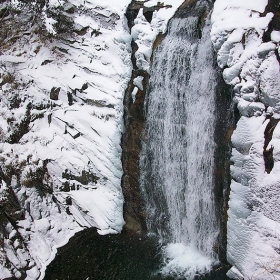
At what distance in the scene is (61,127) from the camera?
8.66 metres

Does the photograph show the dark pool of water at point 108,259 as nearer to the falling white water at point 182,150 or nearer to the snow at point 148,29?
the falling white water at point 182,150

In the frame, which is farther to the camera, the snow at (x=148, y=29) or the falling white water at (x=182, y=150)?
the snow at (x=148, y=29)

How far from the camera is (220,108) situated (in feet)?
22.0

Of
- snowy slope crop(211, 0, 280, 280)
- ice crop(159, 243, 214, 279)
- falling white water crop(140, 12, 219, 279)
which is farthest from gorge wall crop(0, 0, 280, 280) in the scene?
ice crop(159, 243, 214, 279)

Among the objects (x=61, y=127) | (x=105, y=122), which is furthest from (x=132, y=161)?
(x=61, y=127)

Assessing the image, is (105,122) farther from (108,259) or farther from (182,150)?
(108,259)

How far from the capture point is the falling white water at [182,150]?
7.01 m

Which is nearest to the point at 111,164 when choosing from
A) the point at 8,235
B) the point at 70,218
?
the point at 70,218

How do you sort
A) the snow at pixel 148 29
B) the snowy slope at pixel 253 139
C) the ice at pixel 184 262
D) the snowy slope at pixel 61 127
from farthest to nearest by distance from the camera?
the snowy slope at pixel 61 127 < the snow at pixel 148 29 < the ice at pixel 184 262 < the snowy slope at pixel 253 139

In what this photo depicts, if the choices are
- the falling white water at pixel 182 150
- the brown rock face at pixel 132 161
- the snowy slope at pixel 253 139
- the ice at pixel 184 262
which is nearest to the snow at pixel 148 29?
the falling white water at pixel 182 150

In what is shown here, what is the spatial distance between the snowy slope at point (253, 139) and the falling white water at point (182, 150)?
27.8 inches

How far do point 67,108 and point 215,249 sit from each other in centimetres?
533

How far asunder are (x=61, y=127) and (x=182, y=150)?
3474mm

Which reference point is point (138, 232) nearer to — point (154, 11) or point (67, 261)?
point (67, 261)
